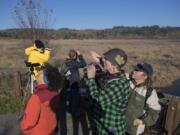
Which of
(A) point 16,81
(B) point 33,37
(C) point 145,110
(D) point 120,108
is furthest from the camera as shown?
(B) point 33,37

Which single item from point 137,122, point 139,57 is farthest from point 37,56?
point 139,57

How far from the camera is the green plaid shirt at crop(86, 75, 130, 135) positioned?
3.20 m

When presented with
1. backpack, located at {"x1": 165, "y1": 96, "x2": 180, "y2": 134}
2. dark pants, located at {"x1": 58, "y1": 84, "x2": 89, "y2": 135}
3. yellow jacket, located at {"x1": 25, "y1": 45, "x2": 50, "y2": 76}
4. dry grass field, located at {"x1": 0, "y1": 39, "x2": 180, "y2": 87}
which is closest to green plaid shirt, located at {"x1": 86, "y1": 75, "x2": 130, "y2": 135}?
backpack, located at {"x1": 165, "y1": 96, "x2": 180, "y2": 134}

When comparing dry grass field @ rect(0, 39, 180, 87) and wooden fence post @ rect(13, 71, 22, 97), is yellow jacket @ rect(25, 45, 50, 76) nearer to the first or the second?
wooden fence post @ rect(13, 71, 22, 97)

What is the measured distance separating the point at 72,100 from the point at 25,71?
7.02 ft

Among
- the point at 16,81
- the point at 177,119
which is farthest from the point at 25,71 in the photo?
the point at 177,119

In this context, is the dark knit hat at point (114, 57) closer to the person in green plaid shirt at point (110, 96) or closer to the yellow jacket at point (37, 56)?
the person in green plaid shirt at point (110, 96)

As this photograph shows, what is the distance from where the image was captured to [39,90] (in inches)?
128

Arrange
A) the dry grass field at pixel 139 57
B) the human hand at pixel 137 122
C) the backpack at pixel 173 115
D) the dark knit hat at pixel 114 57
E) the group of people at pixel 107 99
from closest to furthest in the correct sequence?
the group of people at pixel 107 99 < the dark knit hat at pixel 114 57 < the human hand at pixel 137 122 < the backpack at pixel 173 115 < the dry grass field at pixel 139 57

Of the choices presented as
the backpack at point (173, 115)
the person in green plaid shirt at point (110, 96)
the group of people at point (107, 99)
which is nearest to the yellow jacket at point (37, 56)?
the backpack at point (173, 115)

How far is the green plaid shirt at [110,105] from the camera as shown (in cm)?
320

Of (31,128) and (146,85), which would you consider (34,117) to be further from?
(146,85)

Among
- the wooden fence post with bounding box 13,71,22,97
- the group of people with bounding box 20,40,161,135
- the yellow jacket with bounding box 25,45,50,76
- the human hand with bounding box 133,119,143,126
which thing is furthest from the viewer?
the wooden fence post with bounding box 13,71,22,97

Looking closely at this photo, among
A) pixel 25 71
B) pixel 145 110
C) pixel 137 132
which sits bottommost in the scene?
pixel 25 71
